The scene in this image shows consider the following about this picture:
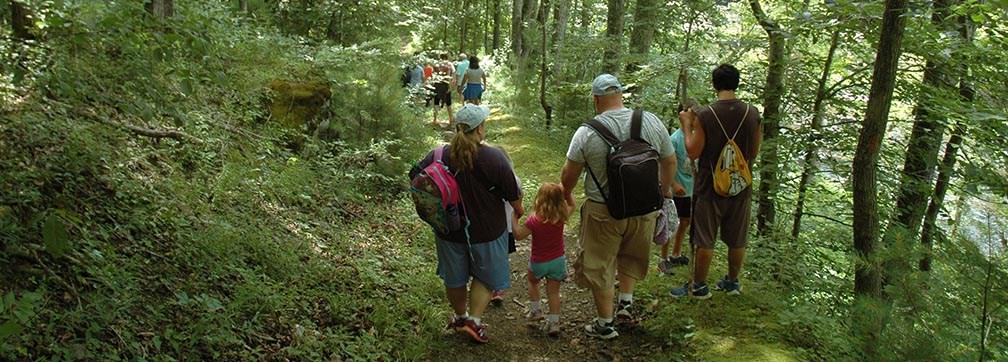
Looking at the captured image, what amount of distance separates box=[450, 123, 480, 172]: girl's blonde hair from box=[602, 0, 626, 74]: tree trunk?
301 inches

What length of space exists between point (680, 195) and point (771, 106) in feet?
6.34

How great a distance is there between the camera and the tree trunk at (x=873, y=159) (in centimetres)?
384

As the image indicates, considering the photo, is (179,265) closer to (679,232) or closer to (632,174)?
(632,174)

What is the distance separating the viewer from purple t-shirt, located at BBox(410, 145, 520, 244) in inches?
179

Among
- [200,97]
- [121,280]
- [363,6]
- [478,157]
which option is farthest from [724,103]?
[363,6]

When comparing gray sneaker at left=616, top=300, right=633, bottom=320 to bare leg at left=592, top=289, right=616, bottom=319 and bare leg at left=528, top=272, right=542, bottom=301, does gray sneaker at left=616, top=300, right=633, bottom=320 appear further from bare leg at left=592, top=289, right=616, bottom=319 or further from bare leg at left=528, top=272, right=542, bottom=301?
bare leg at left=528, top=272, right=542, bottom=301

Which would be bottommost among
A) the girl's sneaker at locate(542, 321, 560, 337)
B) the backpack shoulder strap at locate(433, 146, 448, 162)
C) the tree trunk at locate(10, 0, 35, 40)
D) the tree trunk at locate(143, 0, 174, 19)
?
the girl's sneaker at locate(542, 321, 560, 337)

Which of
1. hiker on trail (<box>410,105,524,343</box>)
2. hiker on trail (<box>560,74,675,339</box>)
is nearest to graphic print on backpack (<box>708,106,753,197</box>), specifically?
hiker on trail (<box>560,74,675,339</box>)

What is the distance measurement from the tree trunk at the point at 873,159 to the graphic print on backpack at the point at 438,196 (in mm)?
2719

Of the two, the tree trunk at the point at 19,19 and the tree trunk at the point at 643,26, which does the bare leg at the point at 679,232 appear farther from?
the tree trunk at the point at 19,19

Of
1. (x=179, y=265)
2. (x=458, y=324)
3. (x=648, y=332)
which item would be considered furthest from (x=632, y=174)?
(x=179, y=265)

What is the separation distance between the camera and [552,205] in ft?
16.3

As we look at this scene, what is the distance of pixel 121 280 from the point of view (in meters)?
3.86

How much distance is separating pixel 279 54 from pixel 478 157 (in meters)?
6.60
